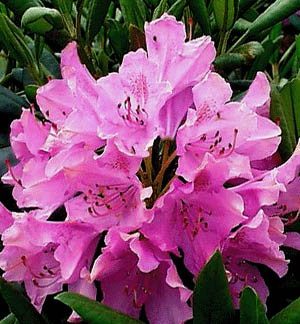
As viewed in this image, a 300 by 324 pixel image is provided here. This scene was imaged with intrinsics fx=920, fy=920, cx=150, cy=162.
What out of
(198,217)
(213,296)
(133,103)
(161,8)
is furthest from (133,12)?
(213,296)

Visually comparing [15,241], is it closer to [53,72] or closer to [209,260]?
[209,260]

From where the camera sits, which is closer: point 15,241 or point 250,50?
point 15,241

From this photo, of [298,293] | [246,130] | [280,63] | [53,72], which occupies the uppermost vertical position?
[246,130]

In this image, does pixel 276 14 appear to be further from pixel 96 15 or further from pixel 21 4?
pixel 21 4

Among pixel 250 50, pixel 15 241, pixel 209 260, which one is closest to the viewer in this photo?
pixel 209 260

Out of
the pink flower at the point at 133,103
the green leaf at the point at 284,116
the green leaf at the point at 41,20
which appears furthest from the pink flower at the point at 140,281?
the green leaf at the point at 41,20

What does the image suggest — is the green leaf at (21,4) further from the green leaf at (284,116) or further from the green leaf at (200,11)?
the green leaf at (284,116)

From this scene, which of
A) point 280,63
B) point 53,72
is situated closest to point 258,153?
point 53,72
